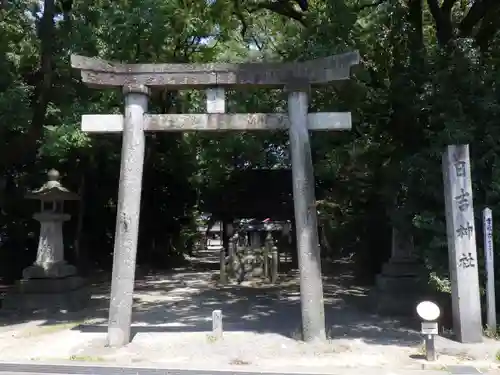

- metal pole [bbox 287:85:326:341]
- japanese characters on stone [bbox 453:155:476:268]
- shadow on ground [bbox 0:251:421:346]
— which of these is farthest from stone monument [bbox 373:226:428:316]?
metal pole [bbox 287:85:326:341]

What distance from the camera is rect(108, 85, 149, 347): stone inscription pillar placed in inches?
337

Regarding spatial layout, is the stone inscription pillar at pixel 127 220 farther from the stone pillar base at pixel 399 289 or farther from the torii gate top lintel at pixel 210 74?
the stone pillar base at pixel 399 289

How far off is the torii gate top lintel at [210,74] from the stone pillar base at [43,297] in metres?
6.11

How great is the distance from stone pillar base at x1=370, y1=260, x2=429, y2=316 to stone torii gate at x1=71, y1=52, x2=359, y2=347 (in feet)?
11.9

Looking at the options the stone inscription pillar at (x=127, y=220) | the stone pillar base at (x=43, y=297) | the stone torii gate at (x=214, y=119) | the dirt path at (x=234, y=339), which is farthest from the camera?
the stone pillar base at (x=43, y=297)

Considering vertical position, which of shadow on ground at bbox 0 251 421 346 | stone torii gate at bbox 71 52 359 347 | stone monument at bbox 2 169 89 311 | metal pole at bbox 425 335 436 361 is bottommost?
shadow on ground at bbox 0 251 421 346

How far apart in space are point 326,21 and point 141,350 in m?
7.70

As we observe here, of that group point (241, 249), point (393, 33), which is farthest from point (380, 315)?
point (241, 249)

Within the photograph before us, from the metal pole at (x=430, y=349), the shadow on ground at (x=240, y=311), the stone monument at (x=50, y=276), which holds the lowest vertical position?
the shadow on ground at (x=240, y=311)

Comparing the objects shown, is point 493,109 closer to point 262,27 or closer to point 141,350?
point 141,350

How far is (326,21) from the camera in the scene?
1152cm

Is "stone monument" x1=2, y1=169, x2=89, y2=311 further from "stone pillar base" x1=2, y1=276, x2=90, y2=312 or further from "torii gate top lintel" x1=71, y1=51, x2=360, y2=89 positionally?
"torii gate top lintel" x1=71, y1=51, x2=360, y2=89

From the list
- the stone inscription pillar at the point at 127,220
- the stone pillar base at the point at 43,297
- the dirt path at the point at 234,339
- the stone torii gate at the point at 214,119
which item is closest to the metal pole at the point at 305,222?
the stone torii gate at the point at 214,119

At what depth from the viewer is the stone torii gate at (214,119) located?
8703 millimetres
